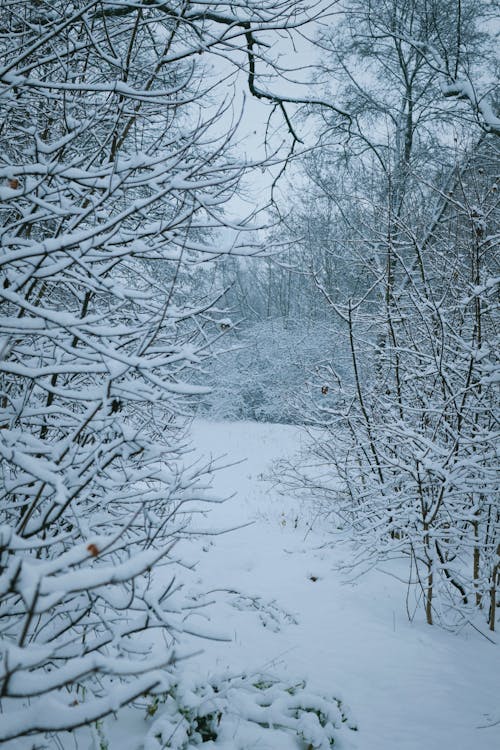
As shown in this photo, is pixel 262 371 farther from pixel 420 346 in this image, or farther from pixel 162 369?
pixel 162 369

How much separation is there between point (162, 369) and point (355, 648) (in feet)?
8.81

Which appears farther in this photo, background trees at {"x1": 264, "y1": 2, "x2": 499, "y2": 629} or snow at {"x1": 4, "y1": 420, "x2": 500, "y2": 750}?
background trees at {"x1": 264, "y1": 2, "x2": 499, "y2": 629}

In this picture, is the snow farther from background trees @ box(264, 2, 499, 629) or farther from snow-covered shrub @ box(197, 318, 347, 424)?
snow-covered shrub @ box(197, 318, 347, 424)

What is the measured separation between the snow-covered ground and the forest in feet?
0.74

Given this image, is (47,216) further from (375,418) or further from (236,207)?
(375,418)

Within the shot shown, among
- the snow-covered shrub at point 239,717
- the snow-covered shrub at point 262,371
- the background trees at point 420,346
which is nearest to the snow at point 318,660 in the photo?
the snow-covered shrub at point 239,717

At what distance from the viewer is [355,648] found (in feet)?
10.8

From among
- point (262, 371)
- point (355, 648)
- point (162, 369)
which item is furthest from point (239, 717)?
point (262, 371)

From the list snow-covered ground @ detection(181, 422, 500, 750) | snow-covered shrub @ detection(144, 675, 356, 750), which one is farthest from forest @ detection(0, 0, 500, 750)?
snow-covered ground @ detection(181, 422, 500, 750)

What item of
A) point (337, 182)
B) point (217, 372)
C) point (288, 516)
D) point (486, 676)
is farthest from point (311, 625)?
point (217, 372)

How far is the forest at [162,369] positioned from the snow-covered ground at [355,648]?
0.23 m

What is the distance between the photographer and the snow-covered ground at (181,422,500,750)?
2490 mm

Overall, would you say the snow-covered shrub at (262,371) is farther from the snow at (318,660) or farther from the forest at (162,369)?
the snow at (318,660)

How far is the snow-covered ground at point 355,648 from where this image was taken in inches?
98.0
